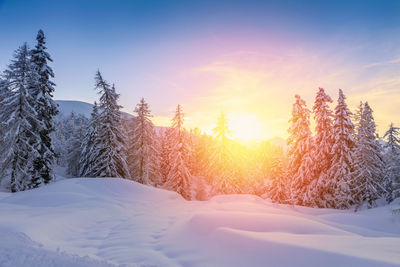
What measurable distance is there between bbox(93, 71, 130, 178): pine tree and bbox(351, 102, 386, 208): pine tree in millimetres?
24177

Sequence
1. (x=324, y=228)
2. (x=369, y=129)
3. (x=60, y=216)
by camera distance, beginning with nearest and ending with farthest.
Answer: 1. (x=324, y=228)
2. (x=60, y=216)
3. (x=369, y=129)

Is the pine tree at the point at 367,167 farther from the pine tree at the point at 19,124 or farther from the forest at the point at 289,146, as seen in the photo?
the pine tree at the point at 19,124

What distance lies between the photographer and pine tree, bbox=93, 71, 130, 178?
2325 cm

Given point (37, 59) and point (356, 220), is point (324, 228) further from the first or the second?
point (37, 59)

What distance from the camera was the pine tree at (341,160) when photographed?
746 inches

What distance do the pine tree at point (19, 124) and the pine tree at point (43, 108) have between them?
21.0 inches

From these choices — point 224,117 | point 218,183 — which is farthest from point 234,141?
point 218,183

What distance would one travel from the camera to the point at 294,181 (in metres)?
21.6

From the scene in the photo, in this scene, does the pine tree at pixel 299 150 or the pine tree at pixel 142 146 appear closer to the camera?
the pine tree at pixel 299 150

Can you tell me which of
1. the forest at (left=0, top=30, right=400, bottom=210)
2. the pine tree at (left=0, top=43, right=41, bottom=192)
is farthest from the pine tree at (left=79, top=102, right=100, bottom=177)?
the pine tree at (left=0, top=43, right=41, bottom=192)

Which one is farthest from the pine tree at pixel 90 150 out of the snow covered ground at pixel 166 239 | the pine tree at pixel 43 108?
the snow covered ground at pixel 166 239

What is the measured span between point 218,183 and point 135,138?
42.9 ft

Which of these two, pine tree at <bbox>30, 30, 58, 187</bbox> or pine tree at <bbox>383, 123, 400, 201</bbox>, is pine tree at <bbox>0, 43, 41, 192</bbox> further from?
pine tree at <bbox>383, 123, 400, 201</bbox>

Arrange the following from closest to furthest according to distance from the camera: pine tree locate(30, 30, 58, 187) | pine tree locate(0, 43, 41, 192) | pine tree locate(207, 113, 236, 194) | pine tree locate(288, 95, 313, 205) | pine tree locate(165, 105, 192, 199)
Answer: pine tree locate(0, 43, 41, 192) < pine tree locate(30, 30, 58, 187) < pine tree locate(288, 95, 313, 205) < pine tree locate(207, 113, 236, 194) < pine tree locate(165, 105, 192, 199)
